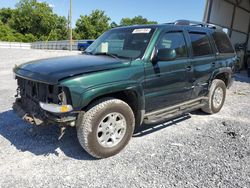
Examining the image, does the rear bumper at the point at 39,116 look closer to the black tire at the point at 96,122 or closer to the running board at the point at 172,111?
the black tire at the point at 96,122

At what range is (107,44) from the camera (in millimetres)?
4824

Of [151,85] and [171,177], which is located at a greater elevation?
[151,85]

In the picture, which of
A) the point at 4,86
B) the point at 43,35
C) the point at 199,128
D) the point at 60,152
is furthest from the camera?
the point at 43,35

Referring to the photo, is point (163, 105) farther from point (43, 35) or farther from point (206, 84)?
point (43, 35)

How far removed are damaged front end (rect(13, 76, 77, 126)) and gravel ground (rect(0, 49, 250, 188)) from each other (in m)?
0.62

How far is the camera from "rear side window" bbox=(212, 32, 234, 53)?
5823 millimetres

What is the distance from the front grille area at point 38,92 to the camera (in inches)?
134

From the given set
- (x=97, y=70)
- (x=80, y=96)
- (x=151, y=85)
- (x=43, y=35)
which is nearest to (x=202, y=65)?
(x=151, y=85)

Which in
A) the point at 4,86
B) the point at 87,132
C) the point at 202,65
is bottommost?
the point at 4,86

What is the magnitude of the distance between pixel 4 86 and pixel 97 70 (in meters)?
5.83

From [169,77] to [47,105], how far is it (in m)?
2.06

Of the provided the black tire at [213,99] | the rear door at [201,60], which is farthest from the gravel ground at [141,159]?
the rear door at [201,60]

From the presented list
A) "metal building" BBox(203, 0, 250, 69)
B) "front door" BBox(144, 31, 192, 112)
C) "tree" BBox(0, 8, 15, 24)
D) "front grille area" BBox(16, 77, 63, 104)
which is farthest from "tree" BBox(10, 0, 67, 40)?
"front grille area" BBox(16, 77, 63, 104)

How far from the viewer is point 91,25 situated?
49750 mm
